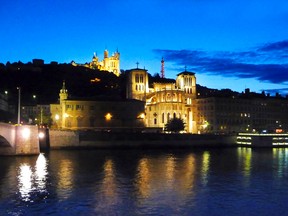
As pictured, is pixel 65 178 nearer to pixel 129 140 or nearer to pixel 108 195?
pixel 108 195

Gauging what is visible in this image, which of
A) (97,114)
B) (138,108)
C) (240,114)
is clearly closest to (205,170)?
(97,114)

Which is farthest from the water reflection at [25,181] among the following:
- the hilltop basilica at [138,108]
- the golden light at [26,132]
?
the hilltop basilica at [138,108]

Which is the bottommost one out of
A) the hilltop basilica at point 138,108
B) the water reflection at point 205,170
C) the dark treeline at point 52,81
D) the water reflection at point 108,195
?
the water reflection at point 108,195

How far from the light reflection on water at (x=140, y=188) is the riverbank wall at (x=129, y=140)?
55.8 feet

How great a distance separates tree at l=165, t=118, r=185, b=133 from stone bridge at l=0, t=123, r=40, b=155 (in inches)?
1684

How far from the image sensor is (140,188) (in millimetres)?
31266

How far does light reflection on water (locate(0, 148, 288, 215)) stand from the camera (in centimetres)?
2511

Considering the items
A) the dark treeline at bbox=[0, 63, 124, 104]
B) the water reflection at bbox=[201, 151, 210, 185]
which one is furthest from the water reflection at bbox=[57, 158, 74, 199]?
the dark treeline at bbox=[0, 63, 124, 104]

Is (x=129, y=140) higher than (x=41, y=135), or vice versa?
(x=41, y=135)

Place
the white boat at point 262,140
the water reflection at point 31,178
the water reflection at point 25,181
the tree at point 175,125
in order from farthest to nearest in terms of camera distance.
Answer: the tree at point 175,125 → the white boat at point 262,140 → the water reflection at point 31,178 → the water reflection at point 25,181

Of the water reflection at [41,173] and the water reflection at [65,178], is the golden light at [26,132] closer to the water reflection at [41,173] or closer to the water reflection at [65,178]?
the water reflection at [41,173]

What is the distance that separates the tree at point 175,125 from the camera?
3656 inches

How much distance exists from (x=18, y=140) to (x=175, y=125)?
4540cm

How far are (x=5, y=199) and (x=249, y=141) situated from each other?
59430 millimetres
